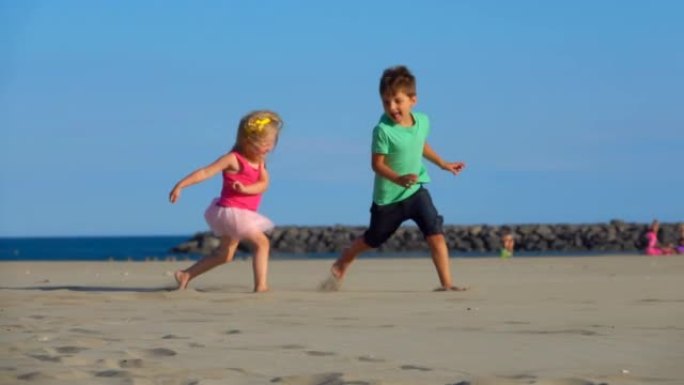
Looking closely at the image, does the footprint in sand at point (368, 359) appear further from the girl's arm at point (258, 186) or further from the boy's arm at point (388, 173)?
the girl's arm at point (258, 186)

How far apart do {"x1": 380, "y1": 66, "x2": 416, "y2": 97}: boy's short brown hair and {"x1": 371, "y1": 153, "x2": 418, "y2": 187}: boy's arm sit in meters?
0.44

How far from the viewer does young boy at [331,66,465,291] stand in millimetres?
8961

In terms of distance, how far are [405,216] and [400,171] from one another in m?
0.31

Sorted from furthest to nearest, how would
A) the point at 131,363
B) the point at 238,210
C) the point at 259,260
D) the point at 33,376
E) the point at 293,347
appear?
the point at 238,210 → the point at 259,260 → the point at 293,347 → the point at 131,363 → the point at 33,376

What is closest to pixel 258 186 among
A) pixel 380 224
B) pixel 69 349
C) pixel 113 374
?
pixel 380 224

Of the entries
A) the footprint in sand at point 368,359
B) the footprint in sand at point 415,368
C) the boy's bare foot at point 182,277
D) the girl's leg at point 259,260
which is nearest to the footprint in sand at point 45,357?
the footprint in sand at point 368,359

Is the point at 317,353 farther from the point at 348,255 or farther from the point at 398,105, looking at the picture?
the point at 348,255

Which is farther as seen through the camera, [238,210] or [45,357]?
[238,210]

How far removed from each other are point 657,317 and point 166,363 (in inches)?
98.3

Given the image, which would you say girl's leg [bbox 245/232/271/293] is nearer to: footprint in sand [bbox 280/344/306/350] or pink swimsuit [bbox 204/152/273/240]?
pink swimsuit [bbox 204/152/273/240]

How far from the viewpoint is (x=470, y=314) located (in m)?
6.52

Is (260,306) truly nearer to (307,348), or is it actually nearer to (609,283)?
(307,348)

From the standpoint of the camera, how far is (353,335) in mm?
5613

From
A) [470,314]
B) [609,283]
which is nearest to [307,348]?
[470,314]
